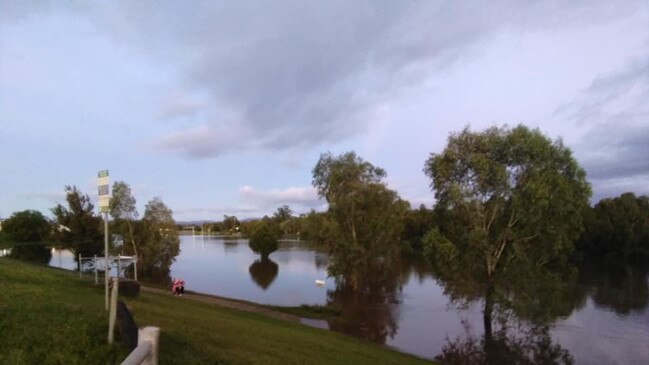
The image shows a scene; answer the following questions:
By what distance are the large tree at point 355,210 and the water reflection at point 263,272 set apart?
833 centimetres

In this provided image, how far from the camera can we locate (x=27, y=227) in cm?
9506

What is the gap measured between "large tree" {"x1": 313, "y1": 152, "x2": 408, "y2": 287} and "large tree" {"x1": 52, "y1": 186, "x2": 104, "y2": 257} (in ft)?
58.9

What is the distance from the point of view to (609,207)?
7550 cm

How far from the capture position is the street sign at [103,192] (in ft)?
26.8

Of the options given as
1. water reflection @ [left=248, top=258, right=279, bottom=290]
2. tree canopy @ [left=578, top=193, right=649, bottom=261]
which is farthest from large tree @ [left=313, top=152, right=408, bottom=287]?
tree canopy @ [left=578, top=193, right=649, bottom=261]

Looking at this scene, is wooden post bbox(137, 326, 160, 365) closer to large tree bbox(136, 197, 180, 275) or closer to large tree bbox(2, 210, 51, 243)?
large tree bbox(136, 197, 180, 275)

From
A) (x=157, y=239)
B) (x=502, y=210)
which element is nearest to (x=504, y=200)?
(x=502, y=210)

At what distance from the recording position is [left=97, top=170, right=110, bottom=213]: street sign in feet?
26.8

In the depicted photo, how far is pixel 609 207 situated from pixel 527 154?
2275 inches

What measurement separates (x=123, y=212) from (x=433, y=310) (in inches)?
1382

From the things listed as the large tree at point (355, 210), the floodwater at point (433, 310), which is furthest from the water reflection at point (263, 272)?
the large tree at point (355, 210)

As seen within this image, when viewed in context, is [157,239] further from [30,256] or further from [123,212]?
[30,256]

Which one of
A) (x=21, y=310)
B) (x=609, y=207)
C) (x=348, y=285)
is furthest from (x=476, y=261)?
(x=609, y=207)

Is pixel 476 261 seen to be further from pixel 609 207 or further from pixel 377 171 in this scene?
pixel 609 207
